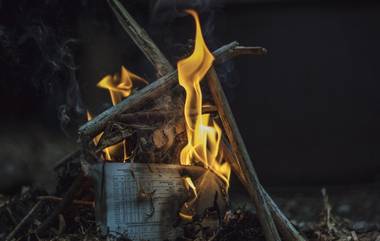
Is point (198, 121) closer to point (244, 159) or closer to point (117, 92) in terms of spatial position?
point (244, 159)

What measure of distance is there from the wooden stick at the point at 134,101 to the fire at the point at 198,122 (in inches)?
3.3

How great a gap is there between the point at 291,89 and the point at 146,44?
3040 millimetres

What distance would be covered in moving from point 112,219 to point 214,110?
946mm

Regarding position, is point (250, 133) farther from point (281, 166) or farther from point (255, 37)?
point (255, 37)

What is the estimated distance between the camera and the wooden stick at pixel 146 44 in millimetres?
4387

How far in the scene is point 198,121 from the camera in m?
4.18

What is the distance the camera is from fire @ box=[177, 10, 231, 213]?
416 cm

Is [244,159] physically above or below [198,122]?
below

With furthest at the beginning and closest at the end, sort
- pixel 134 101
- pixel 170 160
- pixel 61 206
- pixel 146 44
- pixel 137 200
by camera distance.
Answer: pixel 146 44, pixel 61 206, pixel 170 160, pixel 134 101, pixel 137 200

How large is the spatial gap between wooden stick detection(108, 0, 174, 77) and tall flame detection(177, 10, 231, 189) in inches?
7.7

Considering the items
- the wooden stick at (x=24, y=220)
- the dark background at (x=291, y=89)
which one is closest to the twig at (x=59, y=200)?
the wooden stick at (x=24, y=220)

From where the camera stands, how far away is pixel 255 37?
23.2 feet

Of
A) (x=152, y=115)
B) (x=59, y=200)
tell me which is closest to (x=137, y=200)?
(x=152, y=115)

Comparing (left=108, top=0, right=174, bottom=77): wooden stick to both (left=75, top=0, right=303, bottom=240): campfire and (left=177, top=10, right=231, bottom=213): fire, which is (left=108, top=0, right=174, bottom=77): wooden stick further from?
(left=177, top=10, right=231, bottom=213): fire
